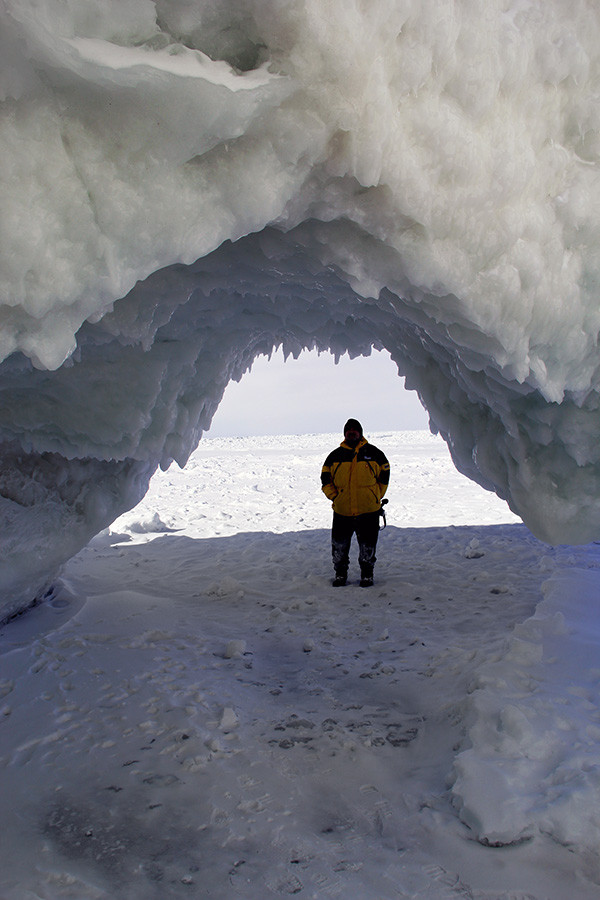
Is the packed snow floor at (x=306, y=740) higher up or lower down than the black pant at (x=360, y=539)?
lower down

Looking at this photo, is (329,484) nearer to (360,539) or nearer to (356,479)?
(356,479)

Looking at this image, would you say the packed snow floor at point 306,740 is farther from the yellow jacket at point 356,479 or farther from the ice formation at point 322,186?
the ice formation at point 322,186

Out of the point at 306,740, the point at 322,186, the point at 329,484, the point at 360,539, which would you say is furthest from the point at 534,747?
the point at 329,484

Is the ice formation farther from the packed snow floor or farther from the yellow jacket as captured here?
the yellow jacket

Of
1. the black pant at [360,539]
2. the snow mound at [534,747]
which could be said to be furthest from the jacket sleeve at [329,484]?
the snow mound at [534,747]

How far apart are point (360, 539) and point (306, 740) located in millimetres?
2960

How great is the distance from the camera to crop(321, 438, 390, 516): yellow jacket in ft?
17.6

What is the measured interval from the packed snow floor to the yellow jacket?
751 millimetres

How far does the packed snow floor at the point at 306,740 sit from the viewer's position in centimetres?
178

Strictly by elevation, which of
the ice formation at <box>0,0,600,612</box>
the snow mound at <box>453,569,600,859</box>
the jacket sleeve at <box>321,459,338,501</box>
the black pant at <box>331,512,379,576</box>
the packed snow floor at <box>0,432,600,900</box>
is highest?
the ice formation at <box>0,0,600,612</box>

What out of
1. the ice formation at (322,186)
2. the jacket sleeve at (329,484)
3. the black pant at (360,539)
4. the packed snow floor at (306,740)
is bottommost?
the packed snow floor at (306,740)

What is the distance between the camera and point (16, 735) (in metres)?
2.59

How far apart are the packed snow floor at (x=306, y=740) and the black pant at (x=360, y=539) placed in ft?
0.83

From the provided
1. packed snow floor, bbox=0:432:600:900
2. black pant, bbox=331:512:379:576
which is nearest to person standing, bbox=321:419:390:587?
black pant, bbox=331:512:379:576
